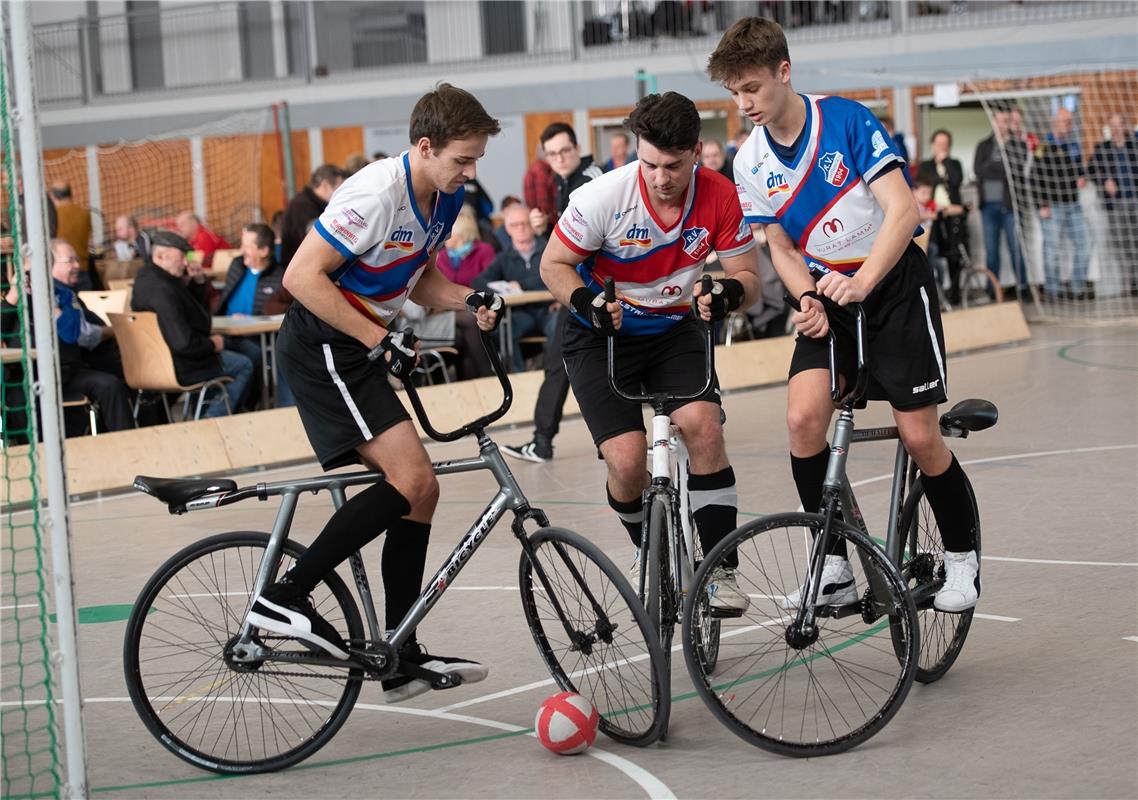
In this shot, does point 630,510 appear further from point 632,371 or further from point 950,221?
point 950,221

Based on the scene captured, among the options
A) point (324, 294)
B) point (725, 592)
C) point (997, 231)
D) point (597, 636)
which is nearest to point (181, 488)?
point (324, 294)

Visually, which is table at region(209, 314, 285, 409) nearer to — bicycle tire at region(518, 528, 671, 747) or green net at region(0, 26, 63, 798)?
green net at region(0, 26, 63, 798)

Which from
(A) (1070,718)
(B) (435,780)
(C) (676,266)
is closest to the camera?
(B) (435,780)

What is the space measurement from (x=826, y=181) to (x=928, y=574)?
124 centimetres

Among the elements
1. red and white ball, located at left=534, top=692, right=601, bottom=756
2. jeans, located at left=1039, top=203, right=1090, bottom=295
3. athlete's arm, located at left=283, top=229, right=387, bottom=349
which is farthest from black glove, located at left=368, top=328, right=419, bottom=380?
jeans, located at left=1039, top=203, right=1090, bottom=295

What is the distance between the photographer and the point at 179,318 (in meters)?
10.0

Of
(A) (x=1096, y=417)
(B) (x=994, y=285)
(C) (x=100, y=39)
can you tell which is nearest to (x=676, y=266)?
(A) (x=1096, y=417)

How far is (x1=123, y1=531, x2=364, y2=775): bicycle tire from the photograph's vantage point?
4.23m

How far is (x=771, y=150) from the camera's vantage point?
15.1ft

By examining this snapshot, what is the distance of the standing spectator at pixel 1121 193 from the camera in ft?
57.0

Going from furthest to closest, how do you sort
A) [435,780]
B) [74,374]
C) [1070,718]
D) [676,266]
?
[74,374], [676,266], [1070,718], [435,780]

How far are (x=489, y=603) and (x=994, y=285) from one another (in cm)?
1265

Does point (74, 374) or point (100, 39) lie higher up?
A: point (100, 39)

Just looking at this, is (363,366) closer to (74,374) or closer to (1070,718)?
(1070,718)
